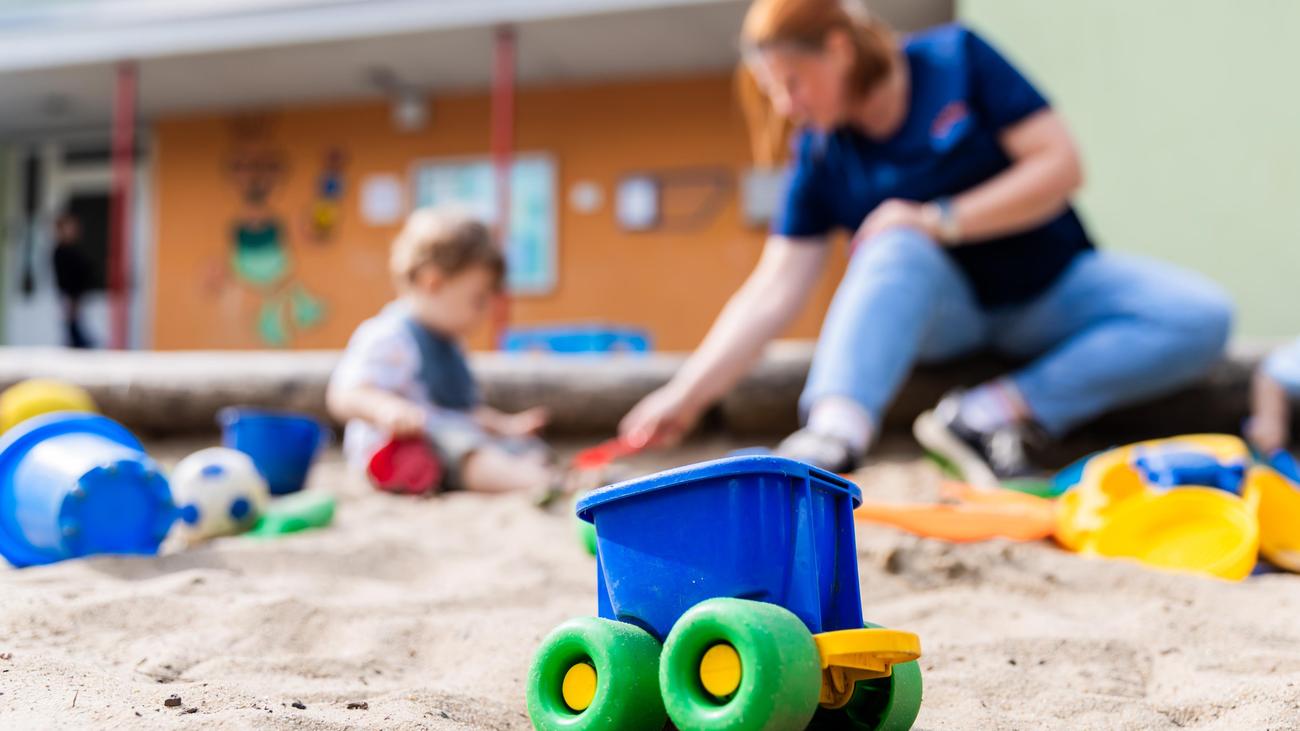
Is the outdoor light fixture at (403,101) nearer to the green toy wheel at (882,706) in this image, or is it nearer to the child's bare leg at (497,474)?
the child's bare leg at (497,474)

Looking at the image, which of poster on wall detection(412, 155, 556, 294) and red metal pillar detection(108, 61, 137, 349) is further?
poster on wall detection(412, 155, 556, 294)

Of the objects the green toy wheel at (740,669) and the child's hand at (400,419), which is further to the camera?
the child's hand at (400,419)

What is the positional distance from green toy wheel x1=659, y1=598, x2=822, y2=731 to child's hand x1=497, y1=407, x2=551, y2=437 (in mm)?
2055

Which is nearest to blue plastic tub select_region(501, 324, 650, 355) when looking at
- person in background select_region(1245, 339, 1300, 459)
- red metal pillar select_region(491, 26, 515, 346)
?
red metal pillar select_region(491, 26, 515, 346)

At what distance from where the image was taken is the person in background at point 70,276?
29.2 ft

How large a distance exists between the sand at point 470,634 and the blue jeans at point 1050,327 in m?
0.57

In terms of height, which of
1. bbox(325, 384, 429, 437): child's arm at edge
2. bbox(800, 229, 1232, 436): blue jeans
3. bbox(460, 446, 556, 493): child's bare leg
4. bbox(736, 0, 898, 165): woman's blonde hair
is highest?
bbox(736, 0, 898, 165): woman's blonde hair

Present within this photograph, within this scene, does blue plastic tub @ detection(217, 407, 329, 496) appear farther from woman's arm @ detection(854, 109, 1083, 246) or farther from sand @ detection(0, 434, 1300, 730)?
woman's arm @ detection(854, 109, 1083, 246)

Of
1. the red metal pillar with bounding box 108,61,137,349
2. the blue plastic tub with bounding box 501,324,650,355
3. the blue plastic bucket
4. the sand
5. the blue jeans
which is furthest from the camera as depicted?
the red metal pillar with bounding box 108,61,137,349

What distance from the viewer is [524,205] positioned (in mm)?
8281

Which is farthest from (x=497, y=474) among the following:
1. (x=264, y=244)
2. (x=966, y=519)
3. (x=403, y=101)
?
(x=264, y=244)

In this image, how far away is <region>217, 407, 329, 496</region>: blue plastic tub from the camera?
2.37 meters

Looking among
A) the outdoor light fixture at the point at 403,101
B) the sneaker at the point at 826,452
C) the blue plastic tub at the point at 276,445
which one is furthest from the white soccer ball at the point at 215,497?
the outdoor light fixture at the point at 403,101

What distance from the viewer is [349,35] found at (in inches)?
273
